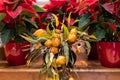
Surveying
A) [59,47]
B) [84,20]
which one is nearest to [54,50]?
[59,47]

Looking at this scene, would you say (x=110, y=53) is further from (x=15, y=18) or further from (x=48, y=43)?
(x=15, y=18)

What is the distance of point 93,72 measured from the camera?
108cm

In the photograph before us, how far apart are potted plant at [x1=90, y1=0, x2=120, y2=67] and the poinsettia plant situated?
0.36 meters

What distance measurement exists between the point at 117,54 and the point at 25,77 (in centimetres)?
51

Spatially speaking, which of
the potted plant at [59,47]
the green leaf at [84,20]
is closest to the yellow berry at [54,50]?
the potted plant at [59,47]

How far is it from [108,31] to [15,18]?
1.69ft

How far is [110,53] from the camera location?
1.12m

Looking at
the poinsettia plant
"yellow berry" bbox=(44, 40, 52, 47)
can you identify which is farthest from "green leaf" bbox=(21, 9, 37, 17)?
"yellow berry" bbox=(44, 40, 52, 47)

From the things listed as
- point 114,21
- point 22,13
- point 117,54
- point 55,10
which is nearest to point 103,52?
point 117,54

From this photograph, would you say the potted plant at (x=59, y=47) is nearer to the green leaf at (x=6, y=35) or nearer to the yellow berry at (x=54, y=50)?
the yellow berry at (x=54, y=50)

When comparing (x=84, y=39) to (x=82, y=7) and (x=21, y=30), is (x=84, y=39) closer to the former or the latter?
(x=82, y=7)

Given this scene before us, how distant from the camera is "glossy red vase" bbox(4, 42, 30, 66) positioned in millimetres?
1194

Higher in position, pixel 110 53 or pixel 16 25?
pixel 16 25

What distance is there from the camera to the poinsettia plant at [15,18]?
43.1 inches
